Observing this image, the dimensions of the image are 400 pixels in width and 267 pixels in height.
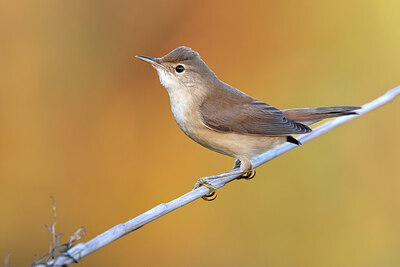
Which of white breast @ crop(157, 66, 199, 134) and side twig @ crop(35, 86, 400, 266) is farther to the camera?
white breast @ crop(157, 66, 199, 134)

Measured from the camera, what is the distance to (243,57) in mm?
4707

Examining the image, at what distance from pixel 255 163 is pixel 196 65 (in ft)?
2.71

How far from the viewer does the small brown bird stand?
3.18 metres

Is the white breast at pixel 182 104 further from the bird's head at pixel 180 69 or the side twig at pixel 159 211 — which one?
the side twig at pixel 159 211

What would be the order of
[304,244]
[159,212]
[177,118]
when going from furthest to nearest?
[304,244] → [177,118] → [159,212]

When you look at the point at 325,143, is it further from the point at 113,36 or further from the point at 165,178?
the point at 113,36

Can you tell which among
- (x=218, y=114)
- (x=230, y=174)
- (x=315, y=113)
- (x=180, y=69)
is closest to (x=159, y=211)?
(x=230, y=174)

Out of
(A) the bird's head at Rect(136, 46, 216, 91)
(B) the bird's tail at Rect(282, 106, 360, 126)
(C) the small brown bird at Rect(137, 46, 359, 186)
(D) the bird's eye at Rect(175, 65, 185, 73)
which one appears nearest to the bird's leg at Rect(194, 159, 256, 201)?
(C) the small brown bird at Rect(137, 46, 359, 186)

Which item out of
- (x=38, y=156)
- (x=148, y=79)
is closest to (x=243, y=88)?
(x=148, y=79)

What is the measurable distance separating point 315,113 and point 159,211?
171 centimetres

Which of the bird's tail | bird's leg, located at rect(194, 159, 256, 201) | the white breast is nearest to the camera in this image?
bird's leg, located at rect(194, 159, 256, 201)

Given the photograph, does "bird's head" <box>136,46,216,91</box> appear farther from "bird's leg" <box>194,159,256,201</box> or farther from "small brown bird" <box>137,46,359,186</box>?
"bird's leg" <box>194,159,256,201</box>

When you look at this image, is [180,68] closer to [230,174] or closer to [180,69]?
[180,69]

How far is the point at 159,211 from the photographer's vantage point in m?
2.25
